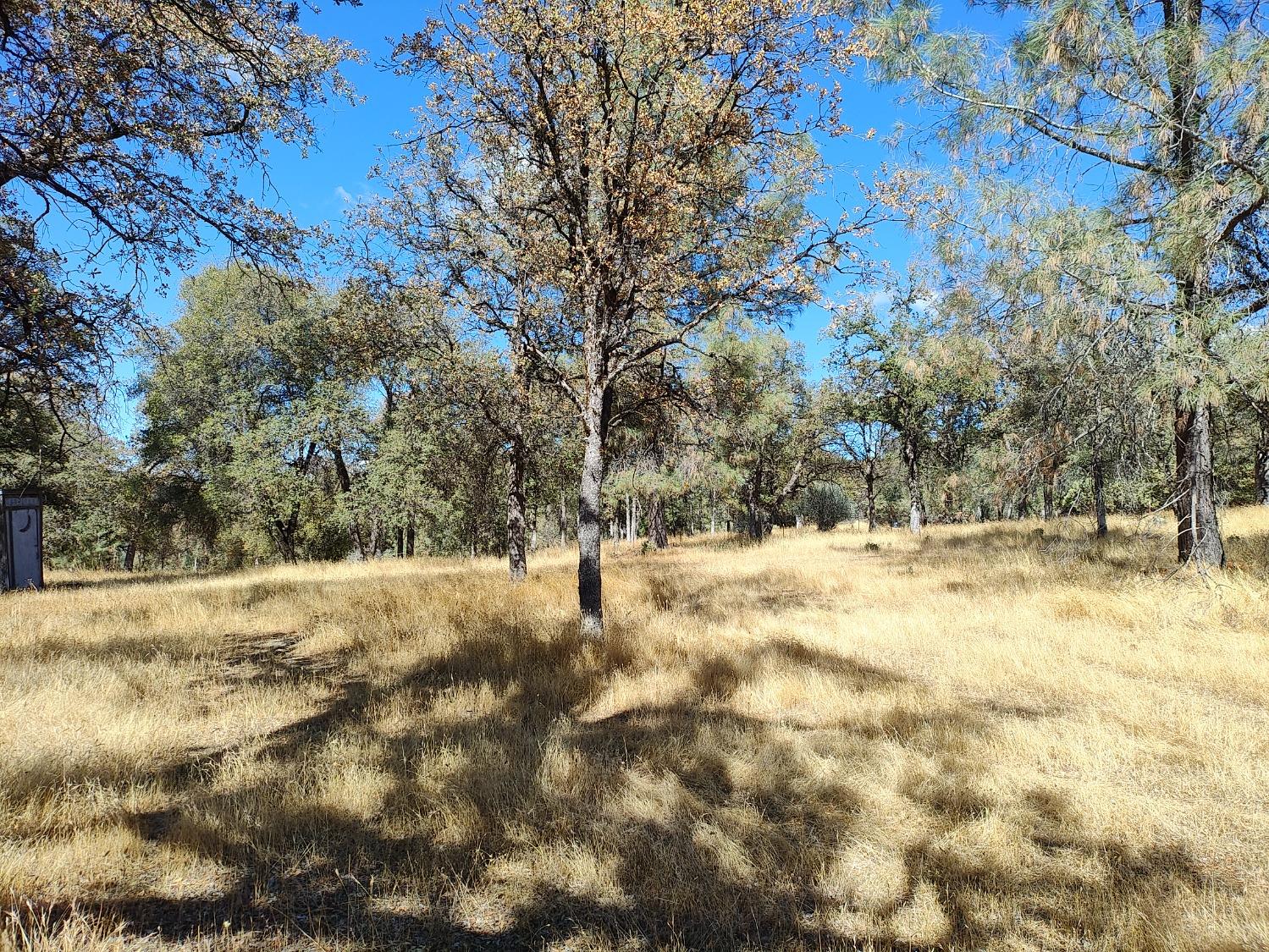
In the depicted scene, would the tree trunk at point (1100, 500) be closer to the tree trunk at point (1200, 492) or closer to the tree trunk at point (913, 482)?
the tree trunk at point (1200, 492)

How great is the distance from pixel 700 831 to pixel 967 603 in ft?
24.0

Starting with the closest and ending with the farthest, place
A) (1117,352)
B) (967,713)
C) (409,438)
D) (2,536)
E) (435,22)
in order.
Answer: (967,713) → (435,22) → (1117,352) → (2,536) → (409,438)

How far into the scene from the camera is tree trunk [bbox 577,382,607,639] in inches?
291

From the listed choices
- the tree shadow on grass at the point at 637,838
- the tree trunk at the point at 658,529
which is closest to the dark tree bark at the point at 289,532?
the tree trunk at the point at 658,529

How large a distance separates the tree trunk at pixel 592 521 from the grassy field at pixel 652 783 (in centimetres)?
43

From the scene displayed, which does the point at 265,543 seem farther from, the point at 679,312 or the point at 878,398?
the point at 878,398

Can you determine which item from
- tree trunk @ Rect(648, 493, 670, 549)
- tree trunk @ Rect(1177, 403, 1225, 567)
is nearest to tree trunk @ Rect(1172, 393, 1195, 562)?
tree trunk @ Rect(1177, 403, 1225, 567)

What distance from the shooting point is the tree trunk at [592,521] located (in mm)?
7398

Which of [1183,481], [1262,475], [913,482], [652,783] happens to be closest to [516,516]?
[652,783]

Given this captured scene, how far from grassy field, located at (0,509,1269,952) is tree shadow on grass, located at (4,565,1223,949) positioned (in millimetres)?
17

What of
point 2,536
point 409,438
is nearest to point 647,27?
point 409,438

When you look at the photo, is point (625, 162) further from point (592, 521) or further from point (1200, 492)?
point (1200, 492)

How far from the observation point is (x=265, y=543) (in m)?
27.7

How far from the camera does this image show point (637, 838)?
3.20 metres
